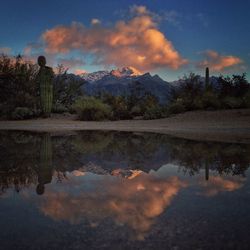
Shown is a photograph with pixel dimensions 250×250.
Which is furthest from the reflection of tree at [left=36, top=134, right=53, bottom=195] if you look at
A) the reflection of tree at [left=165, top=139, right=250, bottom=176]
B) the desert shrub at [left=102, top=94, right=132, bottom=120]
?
the desert shrub at [left=102, top=94, right=132, bottom=120]

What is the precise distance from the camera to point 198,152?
9.74 meters

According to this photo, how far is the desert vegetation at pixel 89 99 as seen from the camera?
25969 millimetres

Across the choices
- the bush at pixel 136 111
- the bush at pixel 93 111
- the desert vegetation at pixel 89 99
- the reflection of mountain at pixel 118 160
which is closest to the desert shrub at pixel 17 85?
the desert vegetation at pixel 89 99

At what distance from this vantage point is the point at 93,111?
27156 millimetres

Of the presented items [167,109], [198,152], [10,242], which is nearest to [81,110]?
[167,109]

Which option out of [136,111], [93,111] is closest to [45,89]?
[93,111]

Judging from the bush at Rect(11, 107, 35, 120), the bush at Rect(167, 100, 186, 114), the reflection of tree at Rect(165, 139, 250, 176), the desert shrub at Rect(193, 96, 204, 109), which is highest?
the desert shrub at Rect(193, 96, 204, 109)

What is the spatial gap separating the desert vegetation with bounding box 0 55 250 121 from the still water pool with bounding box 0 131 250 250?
17.0 metres

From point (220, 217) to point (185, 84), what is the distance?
3067 cm

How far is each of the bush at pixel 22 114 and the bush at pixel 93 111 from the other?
4.15 metres

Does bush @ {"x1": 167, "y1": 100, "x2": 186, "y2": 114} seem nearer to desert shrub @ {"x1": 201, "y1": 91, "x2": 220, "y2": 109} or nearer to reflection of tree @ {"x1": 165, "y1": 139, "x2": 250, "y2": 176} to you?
desert shrub @ {"x1": 201, "y1": 91, "x2": 220, "y2": 109}

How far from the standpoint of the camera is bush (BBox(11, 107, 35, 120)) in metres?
28.6

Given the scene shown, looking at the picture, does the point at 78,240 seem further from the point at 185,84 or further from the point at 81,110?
the point at 185,84

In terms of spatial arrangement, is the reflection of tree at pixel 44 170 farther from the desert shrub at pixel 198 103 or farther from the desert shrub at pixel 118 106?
the desert shrub at pixel 118 106
